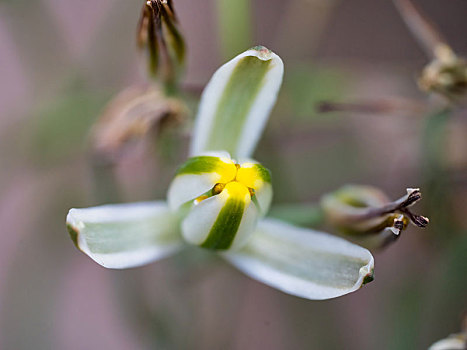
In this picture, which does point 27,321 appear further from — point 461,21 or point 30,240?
point 461,21

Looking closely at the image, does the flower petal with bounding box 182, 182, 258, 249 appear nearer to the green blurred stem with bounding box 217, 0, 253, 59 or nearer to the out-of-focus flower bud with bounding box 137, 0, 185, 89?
the out-of-focus flower bud with bounding box 137, 0, 185, 89

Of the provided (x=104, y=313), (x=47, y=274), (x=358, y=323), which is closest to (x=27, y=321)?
(x=47, y=274)

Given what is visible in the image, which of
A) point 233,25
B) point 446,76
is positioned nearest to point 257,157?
point 233,25

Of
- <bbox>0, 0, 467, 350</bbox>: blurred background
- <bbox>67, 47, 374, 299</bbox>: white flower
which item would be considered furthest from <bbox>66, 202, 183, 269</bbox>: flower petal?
<bbox>0, 0, 467, 350</bbox>: blurred background

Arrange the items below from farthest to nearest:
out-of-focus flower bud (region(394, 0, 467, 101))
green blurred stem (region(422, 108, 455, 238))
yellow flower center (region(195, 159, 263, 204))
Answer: green blurred stem (region(422, 108, 455, 238))
out-of-focus flower bud (region(394, 0, 467, 101))
yellow flower center (region(195, 159, 263, 204))

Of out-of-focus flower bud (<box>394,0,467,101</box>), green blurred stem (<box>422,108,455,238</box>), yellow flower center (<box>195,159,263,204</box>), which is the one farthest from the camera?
green blurred stem (<box>422,108,455,238</box>)

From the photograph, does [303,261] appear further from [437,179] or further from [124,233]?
[437,179]

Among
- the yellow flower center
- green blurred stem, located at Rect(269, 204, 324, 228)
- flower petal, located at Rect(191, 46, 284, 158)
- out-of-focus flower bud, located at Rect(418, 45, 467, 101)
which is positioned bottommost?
green blurred stem, located at Rect(269, 204, 324, 228)

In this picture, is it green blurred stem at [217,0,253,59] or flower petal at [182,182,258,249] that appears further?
green blurred stem at [217,0,253,59]

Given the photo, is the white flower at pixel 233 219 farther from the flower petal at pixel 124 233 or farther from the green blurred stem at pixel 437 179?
the green blurred stem at pixel 437 179
